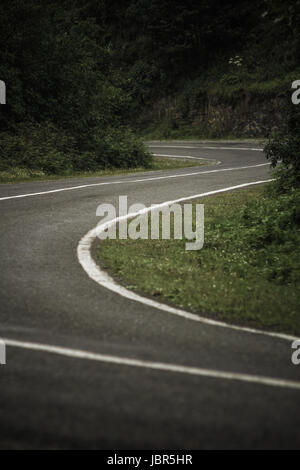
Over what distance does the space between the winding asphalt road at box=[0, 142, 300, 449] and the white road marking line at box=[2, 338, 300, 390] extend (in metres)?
0.03

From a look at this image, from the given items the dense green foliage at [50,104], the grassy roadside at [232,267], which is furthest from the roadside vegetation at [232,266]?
the dense green foliage at [50,104]

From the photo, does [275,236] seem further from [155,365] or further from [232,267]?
[155,365]

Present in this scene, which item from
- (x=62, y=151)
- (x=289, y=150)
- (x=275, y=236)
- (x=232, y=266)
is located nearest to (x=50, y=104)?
(x=62, y=151)

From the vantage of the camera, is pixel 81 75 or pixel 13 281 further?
pixel 81 75

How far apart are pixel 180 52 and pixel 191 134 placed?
10155 millimetres

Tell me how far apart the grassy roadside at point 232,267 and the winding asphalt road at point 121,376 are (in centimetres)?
51

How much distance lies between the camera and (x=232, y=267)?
7.08 metres

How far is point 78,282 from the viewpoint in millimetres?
6227

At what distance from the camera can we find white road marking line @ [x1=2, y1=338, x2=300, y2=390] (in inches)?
152

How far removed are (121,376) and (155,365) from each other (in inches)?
13.1

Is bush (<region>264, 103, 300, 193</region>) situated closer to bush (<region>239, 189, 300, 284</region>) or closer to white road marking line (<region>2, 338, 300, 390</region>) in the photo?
bush (<region>239, 189, 300, 284</region>)

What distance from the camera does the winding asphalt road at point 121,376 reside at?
322 centimetres
